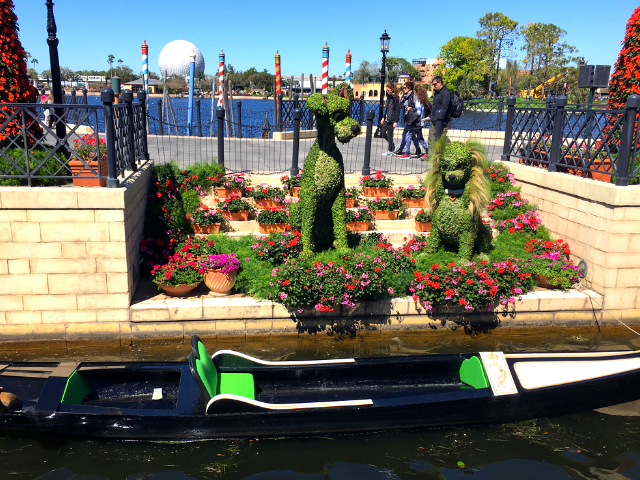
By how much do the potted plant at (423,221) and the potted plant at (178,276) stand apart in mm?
3928

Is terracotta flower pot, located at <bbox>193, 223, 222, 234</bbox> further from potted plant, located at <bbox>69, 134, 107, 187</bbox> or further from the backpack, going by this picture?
the backpack

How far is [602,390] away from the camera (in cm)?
505

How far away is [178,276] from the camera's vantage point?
6.74m

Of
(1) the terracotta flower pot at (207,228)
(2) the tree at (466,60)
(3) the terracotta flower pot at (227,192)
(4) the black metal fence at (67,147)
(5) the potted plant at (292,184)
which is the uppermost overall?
(2) the tree at (466,60)

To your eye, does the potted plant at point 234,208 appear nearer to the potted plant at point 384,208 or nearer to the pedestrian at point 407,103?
the potted plant at point 384,208

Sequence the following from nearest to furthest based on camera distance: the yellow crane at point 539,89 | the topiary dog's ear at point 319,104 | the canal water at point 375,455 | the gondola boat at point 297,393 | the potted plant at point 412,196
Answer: the canal water at point 375,455 < the gondola boat at point 297,393 < the topiary dog's ear at point 319,104 < the potted plant at point 412,196 < the yellow crane at point 539,89

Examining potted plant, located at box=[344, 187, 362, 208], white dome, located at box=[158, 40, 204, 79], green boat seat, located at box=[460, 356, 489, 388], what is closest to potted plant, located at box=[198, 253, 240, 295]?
potted plant, located at box=[344, 187, 362, 208]

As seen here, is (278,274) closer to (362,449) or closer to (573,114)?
(362,449)

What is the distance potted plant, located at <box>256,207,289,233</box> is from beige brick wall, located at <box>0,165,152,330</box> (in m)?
2.38

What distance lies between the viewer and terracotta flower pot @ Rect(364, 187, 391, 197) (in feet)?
31.1

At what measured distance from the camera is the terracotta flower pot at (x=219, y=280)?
6.84m

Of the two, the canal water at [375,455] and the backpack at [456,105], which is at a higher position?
the backpack at [456,105]

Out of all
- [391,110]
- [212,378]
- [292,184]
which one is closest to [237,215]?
[292,184]

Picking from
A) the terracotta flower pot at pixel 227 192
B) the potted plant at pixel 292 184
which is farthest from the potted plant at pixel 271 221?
the potted plant at pixel 292 184
